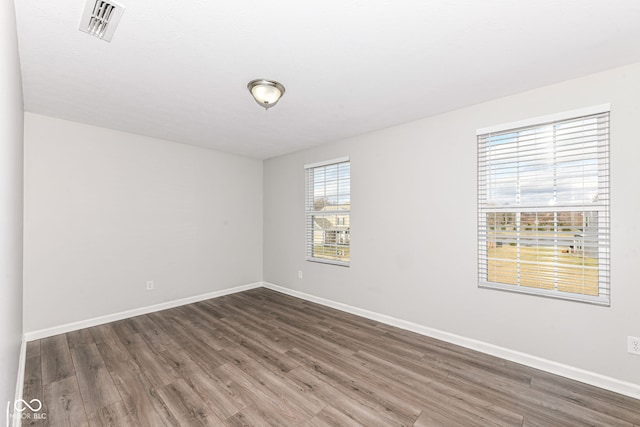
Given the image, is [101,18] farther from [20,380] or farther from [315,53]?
[20,380]

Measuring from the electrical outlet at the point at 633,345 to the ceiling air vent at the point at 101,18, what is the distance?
4.09 meters

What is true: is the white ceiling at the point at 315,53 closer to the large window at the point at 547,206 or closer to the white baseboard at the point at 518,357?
the large window at the point at 547,206

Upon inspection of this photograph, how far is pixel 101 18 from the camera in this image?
1.64 meters

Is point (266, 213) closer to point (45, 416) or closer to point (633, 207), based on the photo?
point (45, 416)

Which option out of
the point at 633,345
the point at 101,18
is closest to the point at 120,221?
the point at 101,18

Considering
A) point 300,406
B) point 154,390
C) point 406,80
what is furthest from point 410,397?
point 406,80

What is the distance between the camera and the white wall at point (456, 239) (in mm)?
2166

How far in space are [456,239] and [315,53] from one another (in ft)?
7.53

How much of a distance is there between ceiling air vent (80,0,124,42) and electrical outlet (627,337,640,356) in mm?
4087

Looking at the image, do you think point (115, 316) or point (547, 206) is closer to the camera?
point (547, 206)

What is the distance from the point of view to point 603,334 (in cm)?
223

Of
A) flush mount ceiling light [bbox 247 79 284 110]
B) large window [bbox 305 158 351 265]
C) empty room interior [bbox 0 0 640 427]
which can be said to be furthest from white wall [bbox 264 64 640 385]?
flush mount ceiling light [bbox 247 79 284 110]

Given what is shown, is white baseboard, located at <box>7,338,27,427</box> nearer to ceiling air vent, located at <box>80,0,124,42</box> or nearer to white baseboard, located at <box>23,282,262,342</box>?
white baseboard, located at <box>23,282,262,342</box>

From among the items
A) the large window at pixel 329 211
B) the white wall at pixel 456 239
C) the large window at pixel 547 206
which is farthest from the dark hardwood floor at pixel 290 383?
the large window at pixel 329 211
